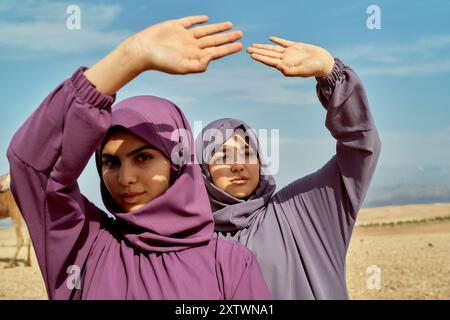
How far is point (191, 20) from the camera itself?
2248 mm

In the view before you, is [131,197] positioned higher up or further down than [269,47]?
further down

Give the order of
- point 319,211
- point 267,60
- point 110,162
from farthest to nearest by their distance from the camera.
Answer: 1. point 319,211
2. point 267,60
3. point 110,162

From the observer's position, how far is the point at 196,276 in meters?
2.37

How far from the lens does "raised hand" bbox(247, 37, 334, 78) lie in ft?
8.62

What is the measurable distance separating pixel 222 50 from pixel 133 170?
23.5 inches

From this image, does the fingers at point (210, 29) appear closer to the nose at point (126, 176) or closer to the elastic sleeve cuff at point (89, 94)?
the elastic sleeve cuff at point (89, 94)

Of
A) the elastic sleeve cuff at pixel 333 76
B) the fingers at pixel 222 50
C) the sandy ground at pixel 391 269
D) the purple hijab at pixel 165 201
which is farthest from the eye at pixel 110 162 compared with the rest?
the sandy ground at pixel 391 269

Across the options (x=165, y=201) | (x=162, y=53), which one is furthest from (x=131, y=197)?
(x=162, y=53)

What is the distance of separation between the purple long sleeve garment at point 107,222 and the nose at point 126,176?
119 millimetres

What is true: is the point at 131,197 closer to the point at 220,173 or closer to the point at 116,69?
the point at 116,69

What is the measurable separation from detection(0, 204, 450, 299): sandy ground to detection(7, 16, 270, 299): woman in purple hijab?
65.8 inches

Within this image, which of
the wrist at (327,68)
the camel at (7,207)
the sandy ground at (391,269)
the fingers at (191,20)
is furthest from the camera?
the camel at (7,207)

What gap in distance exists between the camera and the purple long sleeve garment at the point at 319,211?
2.85m
